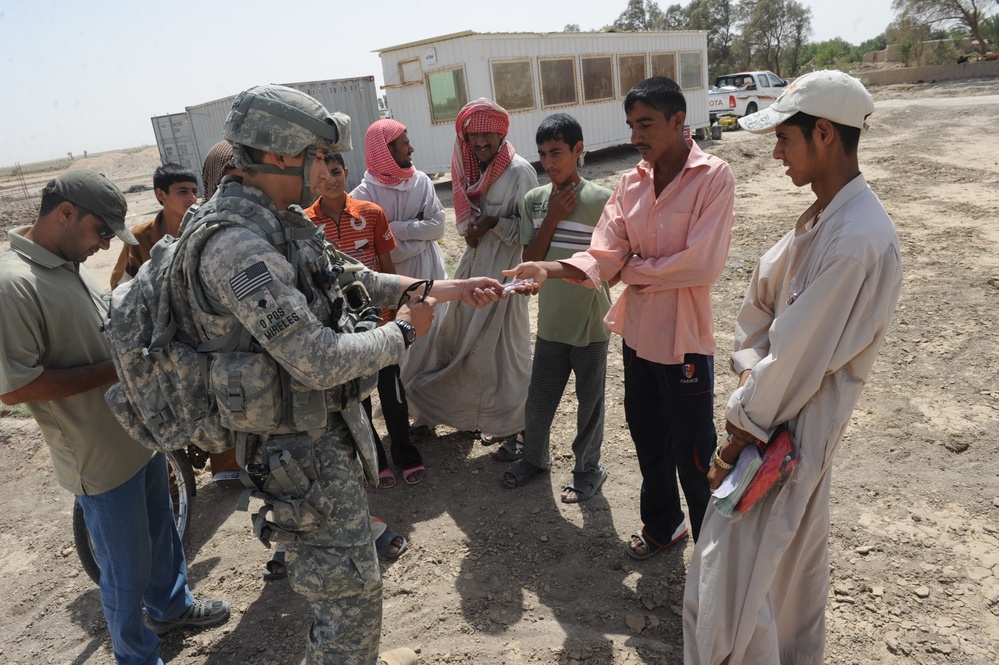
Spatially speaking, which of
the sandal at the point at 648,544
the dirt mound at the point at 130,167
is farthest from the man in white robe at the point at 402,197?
the dirt mound at the point at 130,167

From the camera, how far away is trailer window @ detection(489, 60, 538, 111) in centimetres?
1430

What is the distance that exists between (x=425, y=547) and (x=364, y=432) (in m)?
1.48

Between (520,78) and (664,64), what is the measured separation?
5.75 m

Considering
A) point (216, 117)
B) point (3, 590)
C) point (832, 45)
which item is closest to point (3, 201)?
point (216, 117)

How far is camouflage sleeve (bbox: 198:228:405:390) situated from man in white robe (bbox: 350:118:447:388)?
7.48ft

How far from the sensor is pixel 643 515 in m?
3.19

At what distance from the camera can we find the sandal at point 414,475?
4049 millimetres

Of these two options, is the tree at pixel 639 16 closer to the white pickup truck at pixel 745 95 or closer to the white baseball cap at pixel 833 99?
the white pickup truck at pixel 745 95

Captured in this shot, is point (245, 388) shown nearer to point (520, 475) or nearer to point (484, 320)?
point (520, 475)

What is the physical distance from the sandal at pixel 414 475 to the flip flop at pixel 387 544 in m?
0.57

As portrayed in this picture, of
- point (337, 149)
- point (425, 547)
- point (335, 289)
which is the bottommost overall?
point (425, 547)

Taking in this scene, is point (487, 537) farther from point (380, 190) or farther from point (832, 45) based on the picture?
point (832, 45)

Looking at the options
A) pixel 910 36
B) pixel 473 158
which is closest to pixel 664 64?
pixel 473 158

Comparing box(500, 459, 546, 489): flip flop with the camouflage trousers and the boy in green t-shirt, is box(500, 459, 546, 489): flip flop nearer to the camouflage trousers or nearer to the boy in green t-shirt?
the boy in green t-shirt
